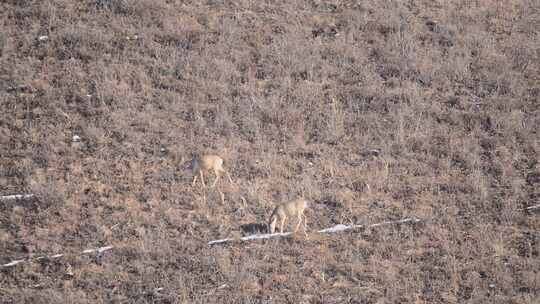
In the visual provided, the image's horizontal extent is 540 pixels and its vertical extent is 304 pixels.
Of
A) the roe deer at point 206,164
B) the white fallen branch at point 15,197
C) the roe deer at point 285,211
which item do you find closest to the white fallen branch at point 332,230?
the roe deer at point 285,211

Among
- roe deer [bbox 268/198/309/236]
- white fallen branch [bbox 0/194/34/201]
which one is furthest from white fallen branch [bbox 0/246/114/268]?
roe deer [bbox 268/198/309/236]

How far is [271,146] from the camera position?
43.5 ft

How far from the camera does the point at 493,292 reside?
31.3 ft

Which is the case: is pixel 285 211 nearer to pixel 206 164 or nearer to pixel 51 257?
pixel 206 164

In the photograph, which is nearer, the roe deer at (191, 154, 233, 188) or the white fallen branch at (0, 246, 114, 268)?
the white fallen branch at (0, 246, 114, 268)

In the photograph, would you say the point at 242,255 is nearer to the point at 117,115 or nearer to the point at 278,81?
the point at 117,115

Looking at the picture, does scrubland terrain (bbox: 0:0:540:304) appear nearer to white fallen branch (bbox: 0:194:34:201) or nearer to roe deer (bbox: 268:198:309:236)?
white fallen branch (bbox: 0:194:34:201)

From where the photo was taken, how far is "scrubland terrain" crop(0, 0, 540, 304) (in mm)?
9789

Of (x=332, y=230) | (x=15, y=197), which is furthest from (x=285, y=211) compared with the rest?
(x=15, y=197)

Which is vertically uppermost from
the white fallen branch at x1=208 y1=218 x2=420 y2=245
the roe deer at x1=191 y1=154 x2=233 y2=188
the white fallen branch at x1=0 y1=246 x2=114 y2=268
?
the roe deer at x1=191 y1=154 x2=233 y2=188

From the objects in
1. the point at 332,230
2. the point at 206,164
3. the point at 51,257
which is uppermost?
the point at 206,164

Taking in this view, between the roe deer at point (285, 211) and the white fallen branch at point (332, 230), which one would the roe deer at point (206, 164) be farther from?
the roe deer at point (285, 211)

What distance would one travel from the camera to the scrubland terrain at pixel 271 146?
9789mm

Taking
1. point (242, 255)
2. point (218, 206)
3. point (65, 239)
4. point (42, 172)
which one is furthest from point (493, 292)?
point (42, 172)
